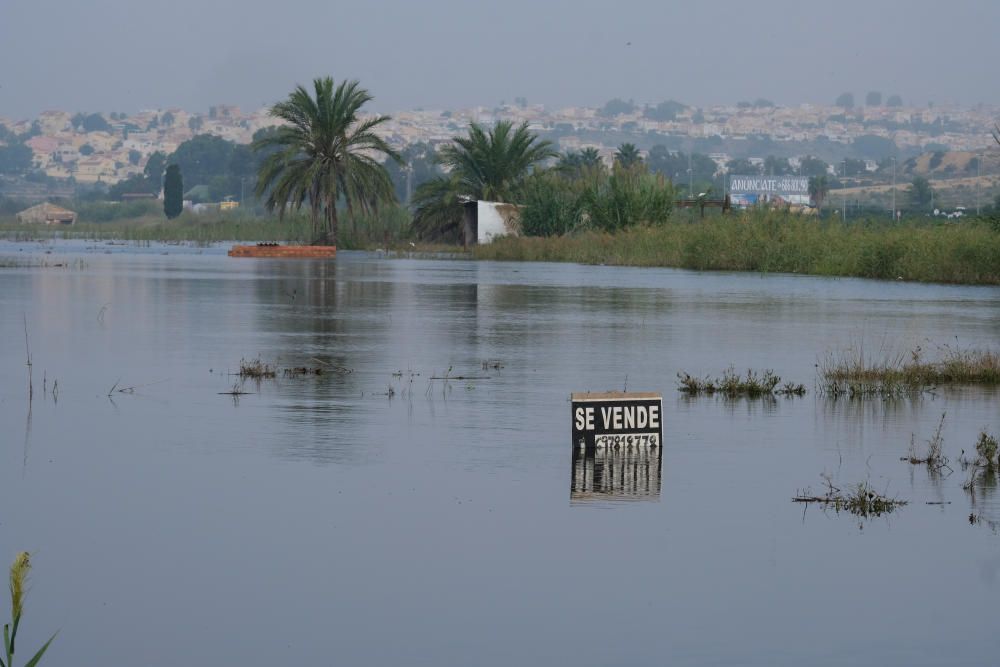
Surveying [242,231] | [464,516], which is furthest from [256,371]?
[242,231]

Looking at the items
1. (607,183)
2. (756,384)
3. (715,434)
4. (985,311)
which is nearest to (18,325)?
(756,384)

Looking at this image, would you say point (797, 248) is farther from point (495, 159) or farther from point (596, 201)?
point (495, 159)

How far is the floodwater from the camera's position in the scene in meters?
8.02

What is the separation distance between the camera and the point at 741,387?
18.5m

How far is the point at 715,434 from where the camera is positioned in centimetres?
1518

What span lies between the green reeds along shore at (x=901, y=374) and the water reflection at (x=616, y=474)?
17.4 feet

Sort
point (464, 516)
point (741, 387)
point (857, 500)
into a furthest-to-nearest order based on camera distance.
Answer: point (741, 387) < point (857, 500) < point (464, 516)

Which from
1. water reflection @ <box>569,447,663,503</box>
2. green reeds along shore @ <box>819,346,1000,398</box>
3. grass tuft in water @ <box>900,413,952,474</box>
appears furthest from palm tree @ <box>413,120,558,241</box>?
water reflection @ <box>569,447,663,503</box>

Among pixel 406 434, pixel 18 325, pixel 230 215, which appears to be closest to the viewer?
pixel 406 434

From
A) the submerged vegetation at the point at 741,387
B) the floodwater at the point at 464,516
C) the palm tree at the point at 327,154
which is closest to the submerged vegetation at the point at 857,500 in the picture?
the floodwater at the point at 464,516

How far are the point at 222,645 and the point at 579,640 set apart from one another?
5.26 ft

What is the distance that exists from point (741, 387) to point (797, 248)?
38.8 m

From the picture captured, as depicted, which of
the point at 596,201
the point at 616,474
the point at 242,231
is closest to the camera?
the point at 616,474

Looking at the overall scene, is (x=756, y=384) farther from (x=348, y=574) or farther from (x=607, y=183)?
(x=607, y=183)
